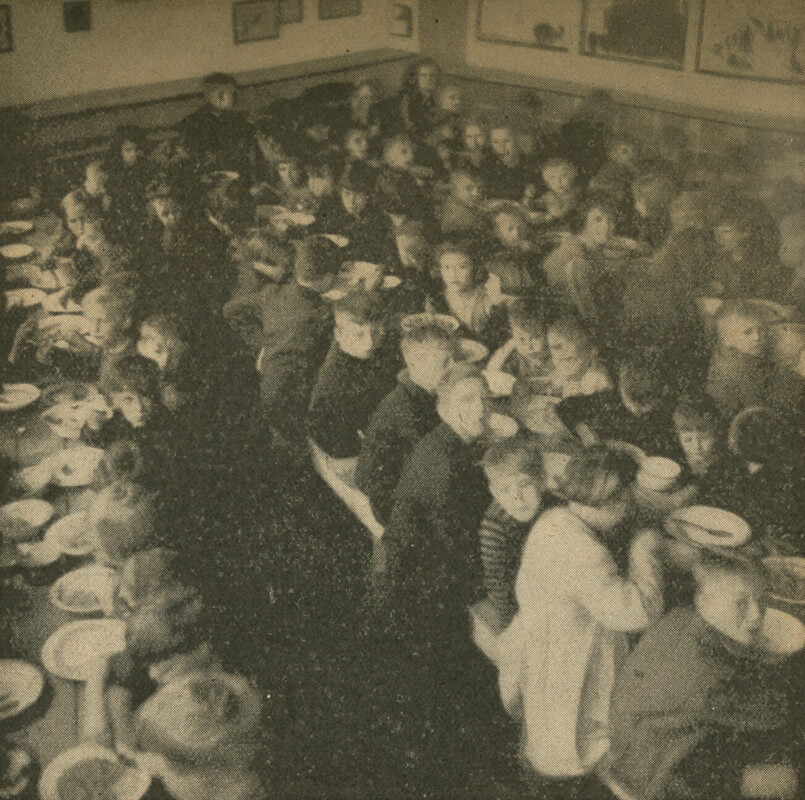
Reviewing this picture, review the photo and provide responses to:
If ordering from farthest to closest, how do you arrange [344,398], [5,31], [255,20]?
[344,398], [255,20], [5,31]

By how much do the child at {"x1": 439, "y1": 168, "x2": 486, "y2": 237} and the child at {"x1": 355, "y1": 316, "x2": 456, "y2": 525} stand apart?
0.28 m

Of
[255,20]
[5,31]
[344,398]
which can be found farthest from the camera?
[344,398]

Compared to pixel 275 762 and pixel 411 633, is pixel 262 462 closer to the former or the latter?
pixel 411 633

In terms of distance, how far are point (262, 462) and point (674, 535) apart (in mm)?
1143

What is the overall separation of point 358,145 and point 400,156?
0.39ft

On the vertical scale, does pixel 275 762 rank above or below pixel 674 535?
below

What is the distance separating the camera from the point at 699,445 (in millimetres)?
3590

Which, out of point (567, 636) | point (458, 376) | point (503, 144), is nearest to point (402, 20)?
point (503, 144)

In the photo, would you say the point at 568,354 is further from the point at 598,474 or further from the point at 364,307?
the point at 364,307

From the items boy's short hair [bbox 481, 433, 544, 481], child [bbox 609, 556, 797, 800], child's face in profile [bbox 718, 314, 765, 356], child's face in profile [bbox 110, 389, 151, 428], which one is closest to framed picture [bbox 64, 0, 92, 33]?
child's face in profile [bbox 110, 389, 151, 428]

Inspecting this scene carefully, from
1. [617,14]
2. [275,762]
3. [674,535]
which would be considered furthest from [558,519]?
[617,14]

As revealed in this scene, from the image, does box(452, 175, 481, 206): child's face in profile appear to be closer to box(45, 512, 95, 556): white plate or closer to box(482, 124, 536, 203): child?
box(482, 124, 536, 203): child

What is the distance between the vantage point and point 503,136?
11.7 ft

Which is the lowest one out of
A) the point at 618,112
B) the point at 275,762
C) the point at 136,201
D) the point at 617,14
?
the point at 275,762
